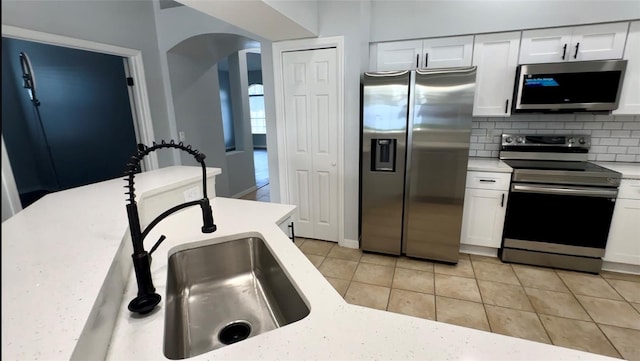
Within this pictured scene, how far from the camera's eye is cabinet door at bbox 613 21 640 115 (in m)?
2.34

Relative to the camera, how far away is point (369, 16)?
2787mm

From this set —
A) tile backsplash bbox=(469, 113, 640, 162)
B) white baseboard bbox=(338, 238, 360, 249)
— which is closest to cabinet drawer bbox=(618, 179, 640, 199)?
tile backsplash bbox=(469, 113, 640, 162)

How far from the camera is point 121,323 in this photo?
2.62ft

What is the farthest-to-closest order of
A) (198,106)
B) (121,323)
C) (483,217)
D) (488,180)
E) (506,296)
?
(198,106) → (483,217) → (488,180) → (506,296) → (121,323)

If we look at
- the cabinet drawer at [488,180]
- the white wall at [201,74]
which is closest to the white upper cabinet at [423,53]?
the cabinet drawer at [488,180]

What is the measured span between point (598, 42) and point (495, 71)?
77cm

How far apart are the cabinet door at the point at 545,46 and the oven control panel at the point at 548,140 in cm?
70

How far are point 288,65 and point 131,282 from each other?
2.47 metres

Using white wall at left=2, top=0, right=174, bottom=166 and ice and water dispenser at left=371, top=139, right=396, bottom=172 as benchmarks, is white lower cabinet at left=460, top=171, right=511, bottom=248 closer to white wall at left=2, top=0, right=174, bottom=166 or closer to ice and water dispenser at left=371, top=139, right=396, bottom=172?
ice and water dispenser at left=371, top=139, right=396, bottom=172

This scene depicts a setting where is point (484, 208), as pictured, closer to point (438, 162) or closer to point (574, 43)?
point (438, 162)

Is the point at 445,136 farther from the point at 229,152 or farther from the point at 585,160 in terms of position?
the point at 229,152

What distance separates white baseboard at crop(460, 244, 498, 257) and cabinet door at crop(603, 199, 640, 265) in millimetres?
821

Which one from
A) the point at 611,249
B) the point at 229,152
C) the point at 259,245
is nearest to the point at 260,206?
the point at 259,245

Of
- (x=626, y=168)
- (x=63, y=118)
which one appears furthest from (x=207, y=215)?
(x=626, y=168)
